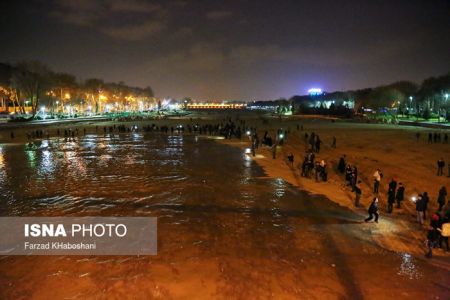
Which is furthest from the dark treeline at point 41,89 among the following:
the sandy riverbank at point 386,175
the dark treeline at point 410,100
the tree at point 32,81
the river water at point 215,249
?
the dark treeline at point 410,100

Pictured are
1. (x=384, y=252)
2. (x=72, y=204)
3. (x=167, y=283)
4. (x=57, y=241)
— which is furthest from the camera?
(x=72, y=204)

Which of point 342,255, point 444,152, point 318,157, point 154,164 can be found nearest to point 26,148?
point 154,164

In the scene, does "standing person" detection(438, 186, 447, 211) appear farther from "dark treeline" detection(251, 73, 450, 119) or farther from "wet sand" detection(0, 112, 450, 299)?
"dark treeline" detection(251, 73, 450, 119)

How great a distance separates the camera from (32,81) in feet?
275

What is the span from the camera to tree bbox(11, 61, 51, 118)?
8250 cm

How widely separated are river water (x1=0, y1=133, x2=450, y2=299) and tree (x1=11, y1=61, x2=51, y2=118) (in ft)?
233

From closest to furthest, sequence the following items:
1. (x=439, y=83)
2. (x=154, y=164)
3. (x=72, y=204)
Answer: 1. (x=72, y=204)
2. (x=154, y=164)
3. (x=439, y=83)

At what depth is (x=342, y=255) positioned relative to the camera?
416 inches

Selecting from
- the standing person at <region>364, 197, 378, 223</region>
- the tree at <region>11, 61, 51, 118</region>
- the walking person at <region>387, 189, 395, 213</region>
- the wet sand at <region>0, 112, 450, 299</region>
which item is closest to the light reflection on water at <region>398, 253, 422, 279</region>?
the wet sand at <region>0, 112, 450, 299</region>

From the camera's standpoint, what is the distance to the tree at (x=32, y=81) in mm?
82500

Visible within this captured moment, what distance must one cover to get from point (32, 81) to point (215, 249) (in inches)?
3440

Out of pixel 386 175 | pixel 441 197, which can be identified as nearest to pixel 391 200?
pixel 441 197

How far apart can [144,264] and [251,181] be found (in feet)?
36.4

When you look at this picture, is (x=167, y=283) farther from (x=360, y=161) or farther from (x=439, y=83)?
(x=439, y=83)
